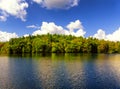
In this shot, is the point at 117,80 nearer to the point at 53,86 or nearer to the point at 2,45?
the point at 53,86

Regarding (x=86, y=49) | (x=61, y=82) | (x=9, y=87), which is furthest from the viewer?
(x=86, y=49)

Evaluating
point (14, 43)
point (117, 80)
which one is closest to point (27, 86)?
point (117, 80)

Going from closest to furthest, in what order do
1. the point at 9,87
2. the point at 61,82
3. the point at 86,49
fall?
1. the point at 9,87
2. the point at 61,82
3. the point at 86,49

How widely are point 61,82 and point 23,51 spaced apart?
13924 cm

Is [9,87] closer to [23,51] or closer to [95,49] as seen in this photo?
[23,51]

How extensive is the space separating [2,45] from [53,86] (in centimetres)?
15944

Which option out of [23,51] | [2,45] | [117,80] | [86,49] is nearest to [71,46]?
[86,49]

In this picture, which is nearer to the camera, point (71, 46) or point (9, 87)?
point (9, 87)

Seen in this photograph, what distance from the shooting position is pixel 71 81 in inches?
1797

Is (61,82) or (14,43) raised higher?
(14,43)

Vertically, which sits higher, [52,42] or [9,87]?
[52,42]

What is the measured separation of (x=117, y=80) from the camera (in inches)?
1831

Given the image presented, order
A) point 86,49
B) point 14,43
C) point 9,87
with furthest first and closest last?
point 86,49 → point 14,43 → point 9,87

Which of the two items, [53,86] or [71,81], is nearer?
[53,86]
